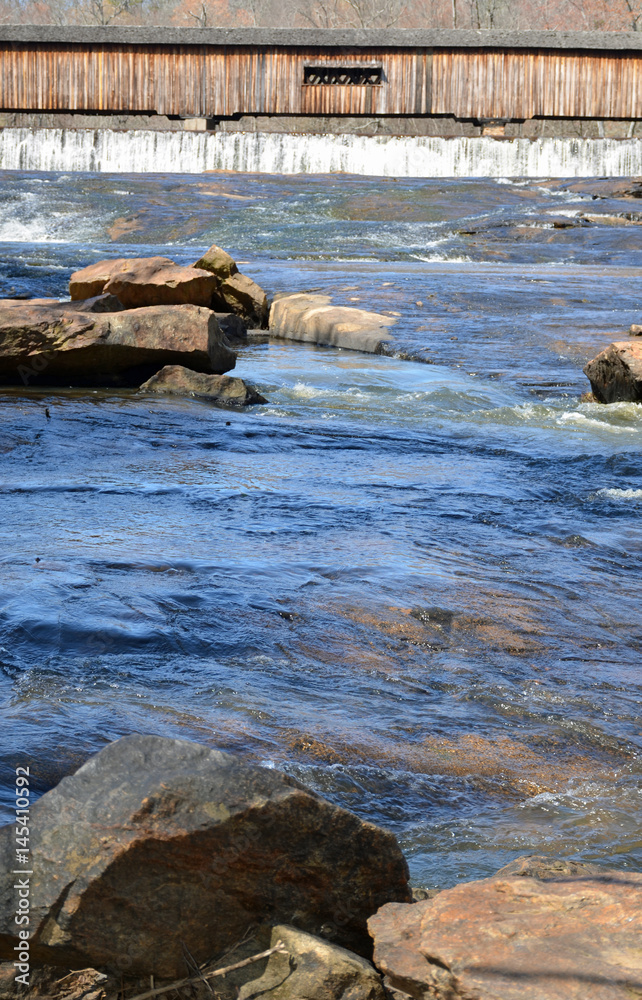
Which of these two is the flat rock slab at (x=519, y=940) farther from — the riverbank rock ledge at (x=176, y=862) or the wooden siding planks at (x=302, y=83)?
the wooden siding planks at (x=302, y=83)

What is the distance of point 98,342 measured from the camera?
7.65 m

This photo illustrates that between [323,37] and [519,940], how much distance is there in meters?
30.9

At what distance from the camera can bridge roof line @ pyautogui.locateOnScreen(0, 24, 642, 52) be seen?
2927cm

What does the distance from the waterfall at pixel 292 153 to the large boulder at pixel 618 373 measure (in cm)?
2163

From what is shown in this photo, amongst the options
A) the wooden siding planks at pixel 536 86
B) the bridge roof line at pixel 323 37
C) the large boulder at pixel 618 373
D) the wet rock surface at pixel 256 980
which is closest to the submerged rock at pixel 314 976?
the wet rock surface at pixel 256 980

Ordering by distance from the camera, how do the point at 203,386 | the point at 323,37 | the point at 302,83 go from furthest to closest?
the point at 302,83
the point at 323,37
the point at 203,386

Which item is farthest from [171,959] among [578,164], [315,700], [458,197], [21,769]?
[578,164]

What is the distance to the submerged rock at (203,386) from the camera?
25.0ft

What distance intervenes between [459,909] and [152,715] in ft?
4.13

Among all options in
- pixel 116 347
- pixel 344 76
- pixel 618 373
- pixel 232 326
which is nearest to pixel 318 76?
pixel 344 76

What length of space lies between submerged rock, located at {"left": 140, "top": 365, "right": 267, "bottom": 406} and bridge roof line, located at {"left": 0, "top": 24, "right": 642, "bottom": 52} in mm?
24453

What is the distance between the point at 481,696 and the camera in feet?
10.0

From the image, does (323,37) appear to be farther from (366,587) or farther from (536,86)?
(366,587)

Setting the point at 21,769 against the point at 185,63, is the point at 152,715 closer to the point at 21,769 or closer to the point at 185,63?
the point at 21,769
